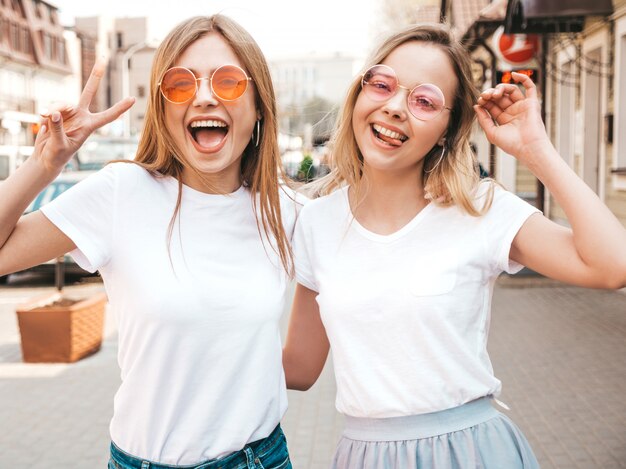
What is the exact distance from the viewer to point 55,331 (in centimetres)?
691

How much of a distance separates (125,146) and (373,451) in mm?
13516

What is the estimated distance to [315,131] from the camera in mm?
3223

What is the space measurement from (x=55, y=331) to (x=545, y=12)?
7.04 m

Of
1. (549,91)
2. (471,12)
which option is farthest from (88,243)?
(471,12)

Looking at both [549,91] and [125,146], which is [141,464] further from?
[549,91]

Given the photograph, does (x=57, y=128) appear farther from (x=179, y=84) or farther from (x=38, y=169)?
(x=179, y=84)

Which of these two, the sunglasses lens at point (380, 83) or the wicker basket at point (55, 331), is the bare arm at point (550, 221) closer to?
the sunglasses lens at point (380, 83)

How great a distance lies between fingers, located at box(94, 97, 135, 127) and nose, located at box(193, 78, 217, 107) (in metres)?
0.18

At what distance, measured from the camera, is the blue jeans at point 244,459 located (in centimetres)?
208

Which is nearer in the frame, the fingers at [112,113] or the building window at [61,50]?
the fingers at [112,113]

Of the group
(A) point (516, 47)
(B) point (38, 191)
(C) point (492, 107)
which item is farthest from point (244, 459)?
(A) point (516, 47)

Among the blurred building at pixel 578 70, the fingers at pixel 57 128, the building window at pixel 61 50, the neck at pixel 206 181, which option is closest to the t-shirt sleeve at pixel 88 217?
the fingers at pixel 57 128

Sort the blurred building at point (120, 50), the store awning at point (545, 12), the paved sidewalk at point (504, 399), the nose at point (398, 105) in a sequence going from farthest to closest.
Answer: the blurred building at point (120, 50), the store awning at point (545, 12), the paved sidewalk at point (504, 399), the nose at point (398, 105)

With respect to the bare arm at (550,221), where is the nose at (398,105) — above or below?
above
